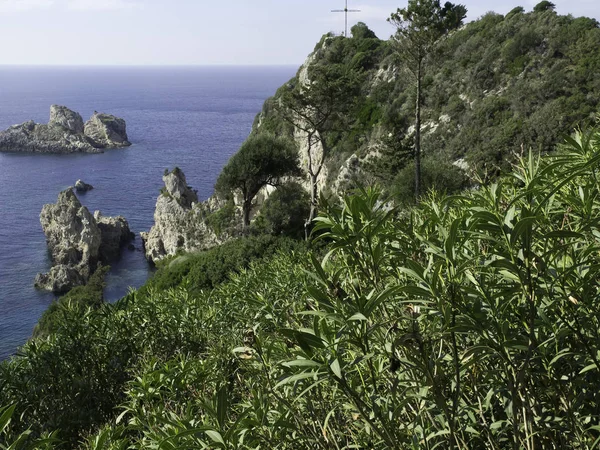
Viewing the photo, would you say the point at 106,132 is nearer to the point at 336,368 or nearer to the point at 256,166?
the point at 256,166

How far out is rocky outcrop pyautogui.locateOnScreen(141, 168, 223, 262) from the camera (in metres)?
39.0

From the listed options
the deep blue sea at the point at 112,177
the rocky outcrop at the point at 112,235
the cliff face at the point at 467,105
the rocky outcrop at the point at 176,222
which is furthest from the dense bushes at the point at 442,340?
the rocky outcrop at the point at 112,235

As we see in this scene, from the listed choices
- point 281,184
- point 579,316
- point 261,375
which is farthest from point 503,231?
point 281,184

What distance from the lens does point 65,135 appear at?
94.8m

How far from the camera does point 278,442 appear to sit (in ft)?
8.40

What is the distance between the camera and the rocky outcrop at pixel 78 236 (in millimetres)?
47156

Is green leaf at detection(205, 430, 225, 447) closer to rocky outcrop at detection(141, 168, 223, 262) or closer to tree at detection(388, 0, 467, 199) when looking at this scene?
tree at detection(388, 0, 467, 199)

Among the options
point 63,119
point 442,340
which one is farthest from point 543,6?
point 63,119

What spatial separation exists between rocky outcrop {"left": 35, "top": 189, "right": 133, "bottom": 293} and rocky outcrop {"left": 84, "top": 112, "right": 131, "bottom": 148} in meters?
48.9

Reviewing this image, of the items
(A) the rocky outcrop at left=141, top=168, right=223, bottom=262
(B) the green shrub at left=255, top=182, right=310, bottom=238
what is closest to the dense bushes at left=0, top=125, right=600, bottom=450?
(B) the green shrub at left=255, top=182, right=310, bottom=238

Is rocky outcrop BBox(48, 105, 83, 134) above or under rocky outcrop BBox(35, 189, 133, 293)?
above

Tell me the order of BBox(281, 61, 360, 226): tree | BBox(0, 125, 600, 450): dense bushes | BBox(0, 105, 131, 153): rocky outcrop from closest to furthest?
BBox(0, 125, 600, 450): dense bushes, BBox(281, 61, 360, 226): tree, BBox(0, 105, 131, 153): rocky outcrop

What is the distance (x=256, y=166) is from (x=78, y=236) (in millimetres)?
27243

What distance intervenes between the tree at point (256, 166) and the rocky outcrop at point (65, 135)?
7194 cm
